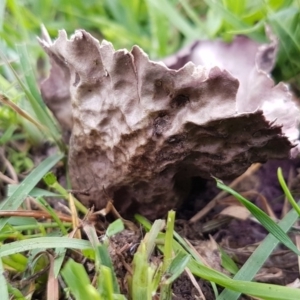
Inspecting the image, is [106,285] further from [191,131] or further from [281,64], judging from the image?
[281,64]

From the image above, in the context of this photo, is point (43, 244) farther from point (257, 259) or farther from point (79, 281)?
point (257, 259)

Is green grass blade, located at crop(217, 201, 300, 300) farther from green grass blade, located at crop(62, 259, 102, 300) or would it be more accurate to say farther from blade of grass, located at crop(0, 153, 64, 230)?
blade of grass, located at crop(0, 153, 64, 230)

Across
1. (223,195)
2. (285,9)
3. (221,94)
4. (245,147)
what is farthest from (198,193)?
(285,9)

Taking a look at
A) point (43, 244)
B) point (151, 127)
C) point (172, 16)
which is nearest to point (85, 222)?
point (43, 244)

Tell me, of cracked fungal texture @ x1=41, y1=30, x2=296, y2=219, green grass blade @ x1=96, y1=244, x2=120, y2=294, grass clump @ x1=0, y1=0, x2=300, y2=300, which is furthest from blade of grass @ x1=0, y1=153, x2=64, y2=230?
green grass blade @ x1=96, y1=244, x2=120, y2=294

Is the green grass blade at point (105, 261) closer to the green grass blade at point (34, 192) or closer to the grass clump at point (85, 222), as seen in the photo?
the grass clump at point (85, 222)

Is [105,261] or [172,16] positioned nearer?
[105,261]
